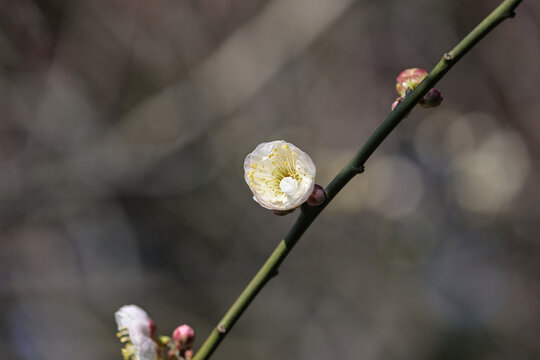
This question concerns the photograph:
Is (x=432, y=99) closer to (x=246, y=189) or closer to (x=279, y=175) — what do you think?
(x=279, y=175)

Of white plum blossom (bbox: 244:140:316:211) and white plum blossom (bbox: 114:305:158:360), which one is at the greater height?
white plum blossom (bbox: 244:140:316:211)

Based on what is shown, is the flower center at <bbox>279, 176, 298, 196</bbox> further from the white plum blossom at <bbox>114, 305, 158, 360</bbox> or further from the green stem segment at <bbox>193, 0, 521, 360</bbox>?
the white plum blossom at <bbox>114, 305, 158, 360</bbox>

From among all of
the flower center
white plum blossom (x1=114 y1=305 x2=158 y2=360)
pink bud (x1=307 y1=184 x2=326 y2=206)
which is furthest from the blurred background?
pink bud (x1=307 y1=184 x2=326 y2=206)

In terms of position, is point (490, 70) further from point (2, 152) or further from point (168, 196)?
point (2, 152)

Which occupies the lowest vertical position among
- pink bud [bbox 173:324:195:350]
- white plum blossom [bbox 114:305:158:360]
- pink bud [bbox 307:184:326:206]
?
white plum blossom [bbox 114:305:158:360]

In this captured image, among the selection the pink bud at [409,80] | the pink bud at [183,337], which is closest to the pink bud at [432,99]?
the pink bud at [409,80]

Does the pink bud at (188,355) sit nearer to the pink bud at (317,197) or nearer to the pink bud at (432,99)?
the pink bud at (317,197)
